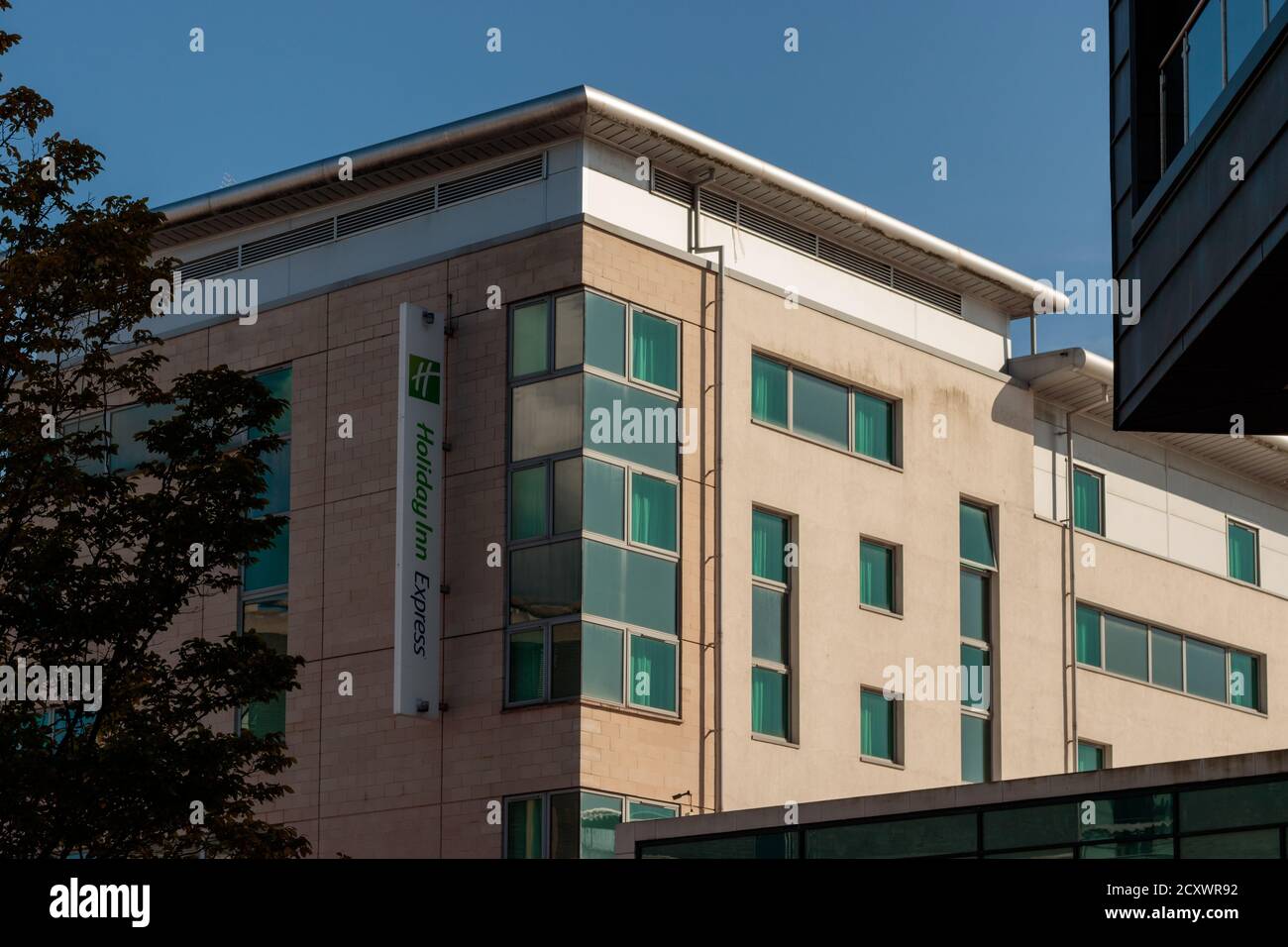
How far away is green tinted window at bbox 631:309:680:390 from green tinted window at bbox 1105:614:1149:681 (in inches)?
482

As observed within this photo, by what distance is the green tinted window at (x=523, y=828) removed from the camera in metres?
30.3

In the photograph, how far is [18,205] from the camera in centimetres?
2119

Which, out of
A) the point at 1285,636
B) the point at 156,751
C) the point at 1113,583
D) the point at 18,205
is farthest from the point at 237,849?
the point at 1285,636

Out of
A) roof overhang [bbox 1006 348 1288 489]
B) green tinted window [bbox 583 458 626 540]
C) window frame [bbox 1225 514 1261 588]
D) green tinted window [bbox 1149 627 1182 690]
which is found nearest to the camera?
green tinted window [bbox 583 458 626 540]

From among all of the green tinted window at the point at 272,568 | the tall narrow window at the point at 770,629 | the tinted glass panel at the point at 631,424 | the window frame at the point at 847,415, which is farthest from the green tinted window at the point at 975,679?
the green tinted window at the point at 272,568

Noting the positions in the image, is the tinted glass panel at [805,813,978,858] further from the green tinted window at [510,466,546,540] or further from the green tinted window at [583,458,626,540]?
the green tinted window at [510,466,546,540]

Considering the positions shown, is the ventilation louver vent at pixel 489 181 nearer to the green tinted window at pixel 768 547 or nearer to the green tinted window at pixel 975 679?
the green tinted window at pixel 768 547

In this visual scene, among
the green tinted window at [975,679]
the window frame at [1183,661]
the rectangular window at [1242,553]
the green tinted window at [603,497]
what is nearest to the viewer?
the green tinted window at [603,497]

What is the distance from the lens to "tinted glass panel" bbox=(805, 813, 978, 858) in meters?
25.4

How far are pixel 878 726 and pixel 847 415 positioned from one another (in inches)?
201

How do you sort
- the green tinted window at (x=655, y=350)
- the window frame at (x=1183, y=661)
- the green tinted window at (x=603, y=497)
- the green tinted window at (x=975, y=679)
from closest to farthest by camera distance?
the green tinted window at (x=603, y=497)
the green tinted window at (x=655, y=350)
the green tinted window at (x=975, y=679)
the window frame at (x=1183, y=661)

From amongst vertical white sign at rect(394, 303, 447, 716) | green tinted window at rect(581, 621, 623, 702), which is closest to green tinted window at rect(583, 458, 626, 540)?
green tinted window at rect(581, 621, 623, 702)

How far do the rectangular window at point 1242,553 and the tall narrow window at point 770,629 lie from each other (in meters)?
14.9

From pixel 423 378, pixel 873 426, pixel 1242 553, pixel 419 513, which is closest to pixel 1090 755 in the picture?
pixel 873 426
